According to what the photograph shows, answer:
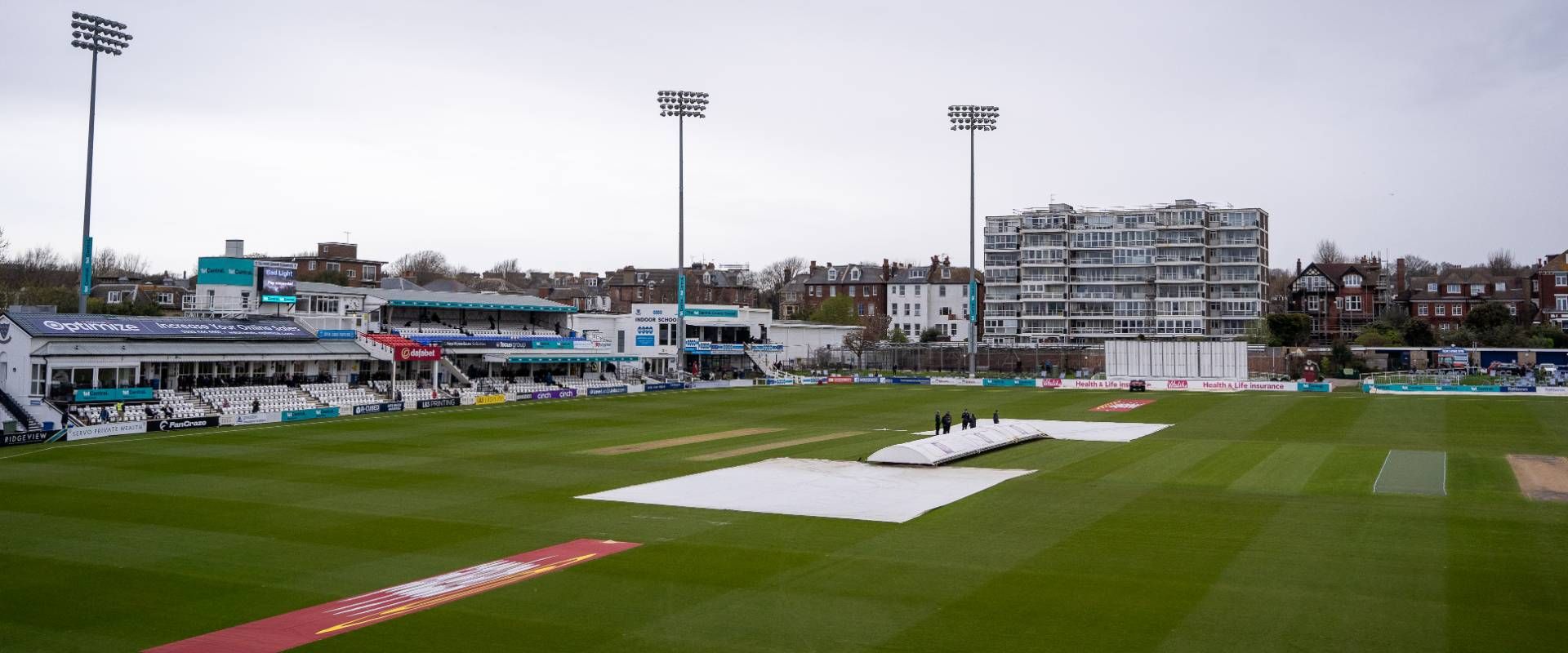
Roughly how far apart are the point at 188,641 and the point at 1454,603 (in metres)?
18.4

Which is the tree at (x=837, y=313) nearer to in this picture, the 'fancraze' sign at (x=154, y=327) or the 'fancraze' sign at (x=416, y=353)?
the 'fancraze' sign at (x=416, y=353)

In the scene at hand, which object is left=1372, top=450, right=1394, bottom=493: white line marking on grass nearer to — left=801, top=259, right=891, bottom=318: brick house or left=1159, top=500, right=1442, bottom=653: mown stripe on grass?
left=1159, top=500, right=1442, bottom=653: mown stripe on grass

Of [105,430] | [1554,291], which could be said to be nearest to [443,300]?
[105,430]

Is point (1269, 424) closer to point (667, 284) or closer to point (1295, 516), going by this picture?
point (1295, 516)

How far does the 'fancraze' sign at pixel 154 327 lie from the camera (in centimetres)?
4788

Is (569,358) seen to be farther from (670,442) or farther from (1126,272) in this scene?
(1126,272)

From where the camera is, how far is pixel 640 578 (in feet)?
60.8

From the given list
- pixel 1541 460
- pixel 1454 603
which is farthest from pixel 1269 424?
pixel 1454 603

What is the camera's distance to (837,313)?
117m

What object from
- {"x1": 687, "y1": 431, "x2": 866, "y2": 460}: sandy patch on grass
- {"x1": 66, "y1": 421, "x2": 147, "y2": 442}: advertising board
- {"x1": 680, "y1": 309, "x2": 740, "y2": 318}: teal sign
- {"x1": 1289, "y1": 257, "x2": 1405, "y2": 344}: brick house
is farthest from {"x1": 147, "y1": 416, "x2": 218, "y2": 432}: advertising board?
{"x1": 1289, "y1": 257, "x2": 1405, "y2": 344}: brick house

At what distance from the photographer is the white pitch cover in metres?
25.5

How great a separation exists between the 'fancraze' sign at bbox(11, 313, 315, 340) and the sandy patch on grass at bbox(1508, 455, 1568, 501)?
54.7m

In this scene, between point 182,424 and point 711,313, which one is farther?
point 711,313

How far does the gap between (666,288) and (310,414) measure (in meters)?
74.8
